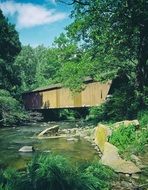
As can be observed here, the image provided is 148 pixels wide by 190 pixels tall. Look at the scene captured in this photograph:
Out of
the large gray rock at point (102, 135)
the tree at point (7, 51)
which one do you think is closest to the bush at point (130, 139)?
the large gray rock at point (102, 135)

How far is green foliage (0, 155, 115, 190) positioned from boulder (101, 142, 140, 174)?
1.89 metres

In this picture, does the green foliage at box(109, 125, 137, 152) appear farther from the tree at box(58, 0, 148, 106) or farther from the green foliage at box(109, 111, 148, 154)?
the tree at box(58, 0, 148, 106)

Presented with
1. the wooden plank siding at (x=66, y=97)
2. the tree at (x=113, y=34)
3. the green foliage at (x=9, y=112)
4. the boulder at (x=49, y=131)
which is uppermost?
the tree at (x=113, y=34)

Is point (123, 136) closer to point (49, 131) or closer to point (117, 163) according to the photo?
point (117, 163)

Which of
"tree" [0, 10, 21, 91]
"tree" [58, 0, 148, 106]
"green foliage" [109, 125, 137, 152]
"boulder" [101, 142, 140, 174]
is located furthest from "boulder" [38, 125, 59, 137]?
"tree" [0, 10, 21, 91]

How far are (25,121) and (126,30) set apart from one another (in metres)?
20.4

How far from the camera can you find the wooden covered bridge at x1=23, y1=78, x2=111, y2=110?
35.1 meters

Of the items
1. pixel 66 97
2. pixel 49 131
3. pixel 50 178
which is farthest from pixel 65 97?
pixel 50 178

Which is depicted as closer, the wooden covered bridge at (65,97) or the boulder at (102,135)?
the boulder at (102,135)

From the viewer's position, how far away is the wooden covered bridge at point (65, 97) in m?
35.1

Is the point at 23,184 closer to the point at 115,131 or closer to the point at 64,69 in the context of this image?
the point at 115,131

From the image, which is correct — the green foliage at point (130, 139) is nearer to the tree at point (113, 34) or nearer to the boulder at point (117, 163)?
the boulder at point (117, 163)

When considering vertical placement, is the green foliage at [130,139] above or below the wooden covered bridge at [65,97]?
below

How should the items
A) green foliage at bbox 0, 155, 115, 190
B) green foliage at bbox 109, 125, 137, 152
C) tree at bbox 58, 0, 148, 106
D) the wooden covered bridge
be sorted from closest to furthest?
1. green foliage at bbox 0, 155, 115, 190
2. green foliage at bbox 109, 125, 137, 152
3. tree at bbox 58, 0, 148, 106
4. the wooden covered bridge
